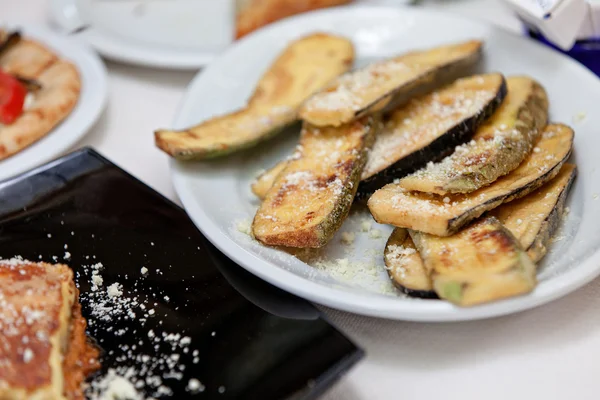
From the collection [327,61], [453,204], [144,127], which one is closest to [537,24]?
[327,61]

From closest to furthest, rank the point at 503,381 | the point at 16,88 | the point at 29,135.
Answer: the point at 503,381
the point at 29,135
the point at 16,88

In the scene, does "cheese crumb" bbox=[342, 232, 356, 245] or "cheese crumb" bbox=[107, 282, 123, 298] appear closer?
"cheese crumb" bbox=[107, 282, 123, 298]

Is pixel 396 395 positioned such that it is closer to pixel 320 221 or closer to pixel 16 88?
pixel 320 221

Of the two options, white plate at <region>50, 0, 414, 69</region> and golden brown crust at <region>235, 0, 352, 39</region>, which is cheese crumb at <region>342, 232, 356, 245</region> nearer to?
white plate at <region>50, 0, 414, 69</region>

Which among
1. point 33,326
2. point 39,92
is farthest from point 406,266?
point 39,92

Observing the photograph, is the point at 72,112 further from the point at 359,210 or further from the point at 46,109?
the point at 359,210

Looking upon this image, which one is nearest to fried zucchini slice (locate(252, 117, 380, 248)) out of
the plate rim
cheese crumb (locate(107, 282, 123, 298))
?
cheese crumb (locate(107, 282, 123, 298))
